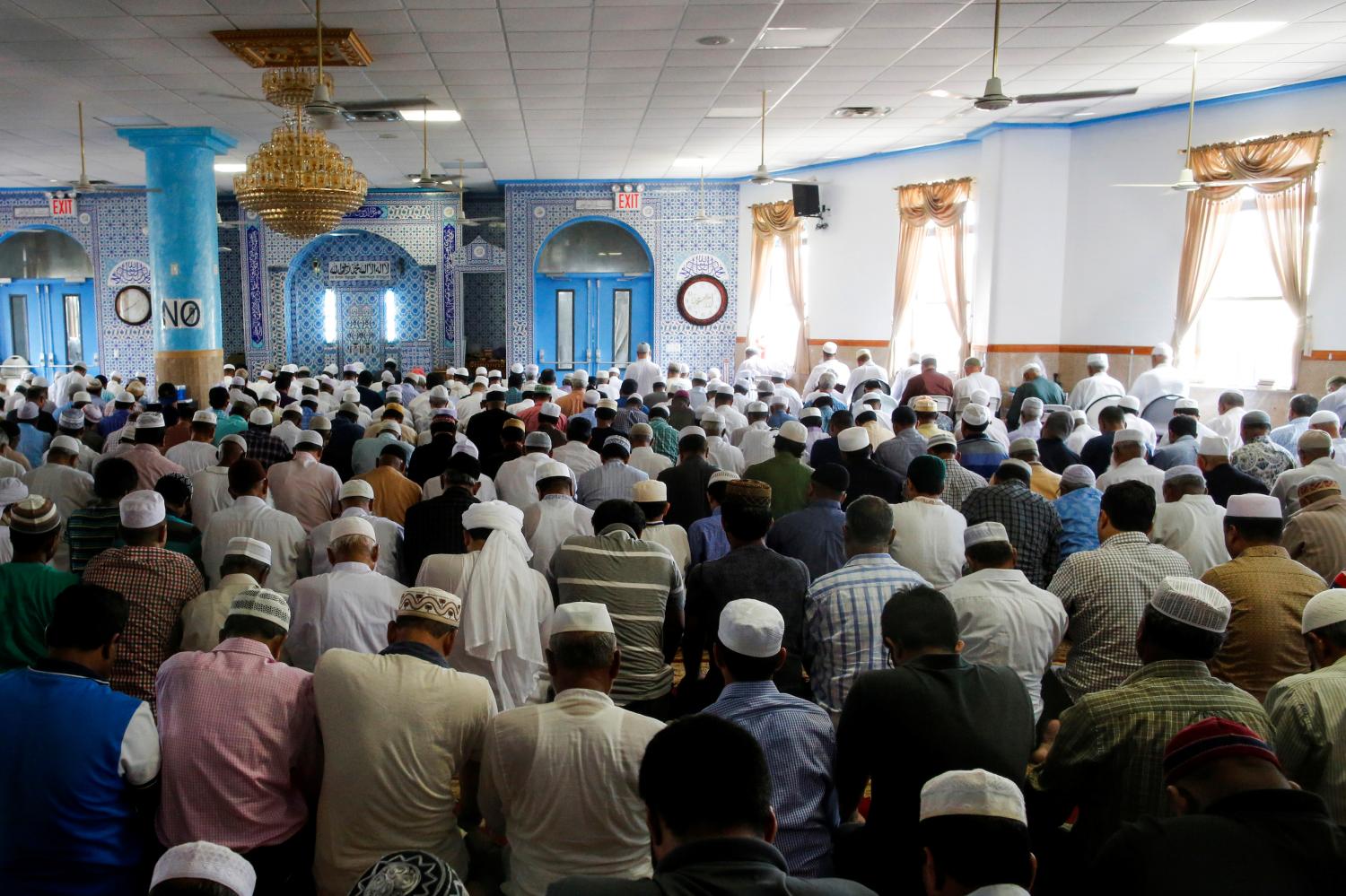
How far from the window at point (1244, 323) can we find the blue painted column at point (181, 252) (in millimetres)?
8750

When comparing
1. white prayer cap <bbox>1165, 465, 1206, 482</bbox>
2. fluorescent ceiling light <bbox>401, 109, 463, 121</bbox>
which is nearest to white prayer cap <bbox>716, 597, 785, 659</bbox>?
white prayer cap <bbox>1165, 465, 1206, 482</bbox>

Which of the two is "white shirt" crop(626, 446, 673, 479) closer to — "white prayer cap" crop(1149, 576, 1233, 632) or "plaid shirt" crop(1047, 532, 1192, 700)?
"plaid shirt" crop(1047, 532, 1192, 700)

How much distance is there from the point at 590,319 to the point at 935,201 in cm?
534

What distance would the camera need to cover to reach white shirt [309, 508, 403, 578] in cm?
353

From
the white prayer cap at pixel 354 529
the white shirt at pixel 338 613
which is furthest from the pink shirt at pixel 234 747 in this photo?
the white prayer cap at pixel 354 529

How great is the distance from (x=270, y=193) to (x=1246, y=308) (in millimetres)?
7602

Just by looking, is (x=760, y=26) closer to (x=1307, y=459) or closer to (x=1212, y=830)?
(x=1307, y=459)

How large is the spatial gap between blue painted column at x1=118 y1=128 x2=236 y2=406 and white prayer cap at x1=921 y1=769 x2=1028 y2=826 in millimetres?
8865

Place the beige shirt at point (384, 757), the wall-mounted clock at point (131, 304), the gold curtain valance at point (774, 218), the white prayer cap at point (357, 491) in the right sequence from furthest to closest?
the wall-mounted clock at point (131, 304) → the gold curtain valance at point (774, 218) → the white prayer cap at point (357, 491) → the beige shirt at point (384, 757)

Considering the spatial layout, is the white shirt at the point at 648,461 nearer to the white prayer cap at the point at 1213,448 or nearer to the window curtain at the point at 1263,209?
the white prayer cap at the point at 1213,448

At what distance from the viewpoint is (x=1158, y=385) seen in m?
7.64

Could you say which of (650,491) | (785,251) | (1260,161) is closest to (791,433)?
(650,491)

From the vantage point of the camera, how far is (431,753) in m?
1.96

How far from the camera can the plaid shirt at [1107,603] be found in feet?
8.82
